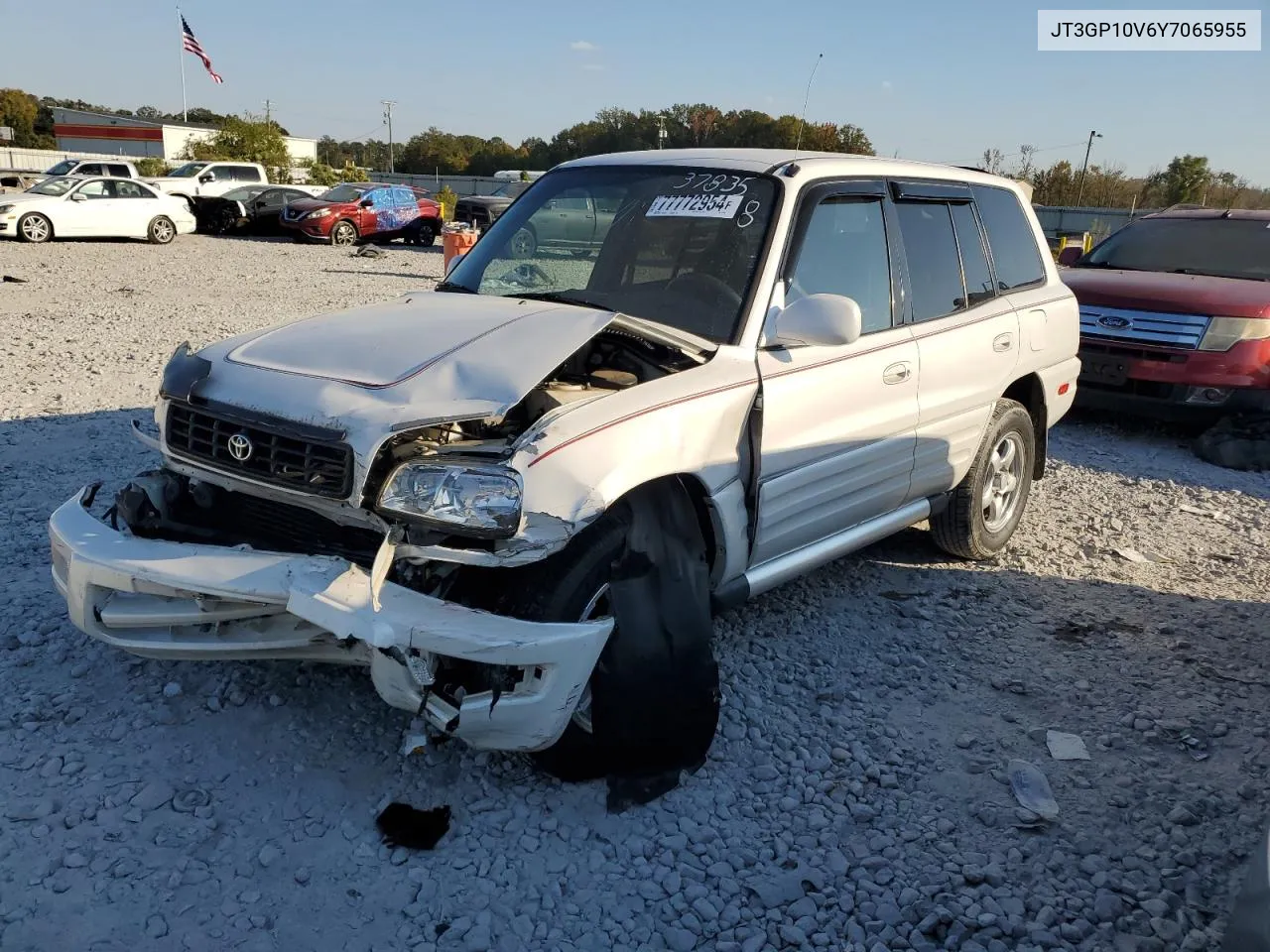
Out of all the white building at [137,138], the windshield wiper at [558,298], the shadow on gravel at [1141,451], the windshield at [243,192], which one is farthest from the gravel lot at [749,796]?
the white building at [137,138]

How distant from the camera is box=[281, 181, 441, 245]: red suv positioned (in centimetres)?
2230

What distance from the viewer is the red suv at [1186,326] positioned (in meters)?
7.46

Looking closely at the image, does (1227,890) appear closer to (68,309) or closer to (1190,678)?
(1190,678)

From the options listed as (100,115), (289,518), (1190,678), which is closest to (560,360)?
(289,518)

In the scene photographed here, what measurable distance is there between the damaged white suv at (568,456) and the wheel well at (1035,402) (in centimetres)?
95

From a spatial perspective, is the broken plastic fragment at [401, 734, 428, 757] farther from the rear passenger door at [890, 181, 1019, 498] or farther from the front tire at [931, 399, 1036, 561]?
the front tire at [931, 399, 1036, 561]

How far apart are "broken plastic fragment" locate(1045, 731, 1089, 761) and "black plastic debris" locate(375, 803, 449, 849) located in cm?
211

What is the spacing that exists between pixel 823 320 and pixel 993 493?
7.68 ft

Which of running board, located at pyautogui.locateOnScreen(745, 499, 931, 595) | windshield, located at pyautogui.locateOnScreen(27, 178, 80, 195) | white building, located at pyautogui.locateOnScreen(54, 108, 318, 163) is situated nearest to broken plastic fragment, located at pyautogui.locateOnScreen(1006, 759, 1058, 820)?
running board, located at pyautogui.locateOnScreen(745, 499, 931, 595)

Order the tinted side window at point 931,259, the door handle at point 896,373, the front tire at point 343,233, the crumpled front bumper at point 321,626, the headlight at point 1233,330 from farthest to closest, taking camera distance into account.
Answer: the front tire at point 343,233 < the headlight at point 1233,330 < the tinted side window at point 931,259 < the door handle at point 896,373 < the crumpled front bumper at point 321,626

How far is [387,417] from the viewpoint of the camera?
2.68 metres

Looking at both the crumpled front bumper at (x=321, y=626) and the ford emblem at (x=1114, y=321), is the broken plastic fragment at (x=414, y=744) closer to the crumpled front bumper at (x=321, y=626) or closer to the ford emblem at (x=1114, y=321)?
the crumpled front bumper at (x=321, y=626)

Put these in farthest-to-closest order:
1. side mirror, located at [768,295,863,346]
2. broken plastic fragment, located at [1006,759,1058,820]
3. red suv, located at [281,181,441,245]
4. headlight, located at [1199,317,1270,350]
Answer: red suv, located at [281,181,441,245], headlight, located at [1199,317,1270,350], side mirror, located at [768,295,863,346], broken plastic fragment, located at [1006,759,1058,820]

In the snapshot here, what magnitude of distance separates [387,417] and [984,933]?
2105mm
